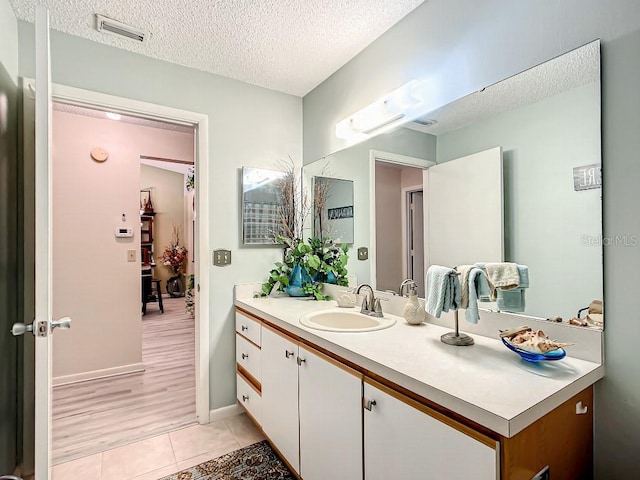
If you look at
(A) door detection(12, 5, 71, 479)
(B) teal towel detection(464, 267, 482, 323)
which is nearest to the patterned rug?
(A) door detection(12, 5, 71, 479)

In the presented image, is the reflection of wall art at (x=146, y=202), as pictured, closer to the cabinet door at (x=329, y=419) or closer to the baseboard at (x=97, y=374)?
the baseboard at (x=97, y=374)

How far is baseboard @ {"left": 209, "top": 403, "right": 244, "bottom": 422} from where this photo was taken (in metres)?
2.28

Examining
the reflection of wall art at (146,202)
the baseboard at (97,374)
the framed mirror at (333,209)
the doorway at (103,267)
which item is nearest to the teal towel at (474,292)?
the framed mirror at (333,209)

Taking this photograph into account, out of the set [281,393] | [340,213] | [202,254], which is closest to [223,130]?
[202,254]

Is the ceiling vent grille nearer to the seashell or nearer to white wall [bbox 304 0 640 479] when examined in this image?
white wall [bbox 304 0 640 479]

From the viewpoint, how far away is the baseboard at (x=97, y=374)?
291cm

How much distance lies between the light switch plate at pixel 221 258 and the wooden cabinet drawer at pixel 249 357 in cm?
50

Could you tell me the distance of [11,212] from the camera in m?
1.71

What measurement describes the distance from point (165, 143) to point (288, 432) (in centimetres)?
314

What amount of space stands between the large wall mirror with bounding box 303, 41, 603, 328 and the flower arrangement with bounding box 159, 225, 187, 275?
6.63 m

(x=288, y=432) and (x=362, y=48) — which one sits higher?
(x=362, y=48)

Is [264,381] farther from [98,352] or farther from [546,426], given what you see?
[98,352]

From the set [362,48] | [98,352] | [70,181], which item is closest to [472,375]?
[362,48]

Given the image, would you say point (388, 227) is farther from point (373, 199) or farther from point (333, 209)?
point (333, 209)
